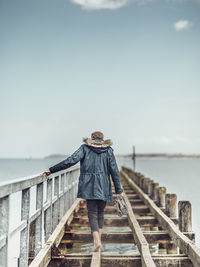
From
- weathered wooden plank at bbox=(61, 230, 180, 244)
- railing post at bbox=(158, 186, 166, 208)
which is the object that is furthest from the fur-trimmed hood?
railing post at bbox=(158, 186, 166, 208)

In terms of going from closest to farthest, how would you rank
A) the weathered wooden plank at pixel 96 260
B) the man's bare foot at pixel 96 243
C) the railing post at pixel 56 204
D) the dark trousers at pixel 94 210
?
1. the weathered wooden plank at pixel 96 260
2. the man's bare foot at pixel 96 243
3. the dark trousers at pixel 94 210
4. the railing post at pixel 56 204

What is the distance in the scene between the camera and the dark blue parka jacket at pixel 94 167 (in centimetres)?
470

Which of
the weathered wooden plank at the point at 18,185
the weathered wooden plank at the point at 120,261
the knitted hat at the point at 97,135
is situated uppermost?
the knitted hat at the point at 97,135

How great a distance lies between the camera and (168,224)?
20.4ft

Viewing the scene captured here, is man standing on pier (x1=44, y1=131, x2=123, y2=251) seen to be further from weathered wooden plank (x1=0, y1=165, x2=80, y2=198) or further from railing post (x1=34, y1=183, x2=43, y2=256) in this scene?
weathered wooden plank (x1=0, y1=165, x2=80, y2=198)

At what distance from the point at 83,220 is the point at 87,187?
11.9 feet

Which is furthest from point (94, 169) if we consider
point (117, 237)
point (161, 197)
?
point (161, 197)

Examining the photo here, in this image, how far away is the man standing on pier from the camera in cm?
470

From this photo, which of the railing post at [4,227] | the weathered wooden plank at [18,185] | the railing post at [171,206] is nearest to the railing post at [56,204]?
the weathered wooden plank at [18,185]

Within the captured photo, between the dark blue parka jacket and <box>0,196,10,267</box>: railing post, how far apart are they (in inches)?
66.9

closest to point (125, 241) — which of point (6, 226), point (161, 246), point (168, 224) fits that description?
point (168, 224)

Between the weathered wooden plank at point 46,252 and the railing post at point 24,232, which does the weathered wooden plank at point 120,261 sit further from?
the railing post at point 24,232

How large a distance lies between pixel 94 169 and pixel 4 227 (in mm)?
1977

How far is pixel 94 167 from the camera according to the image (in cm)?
476
